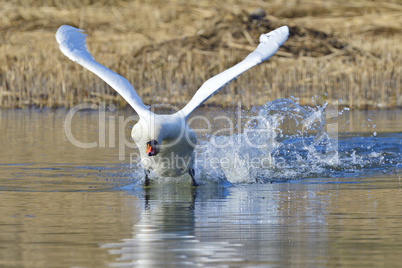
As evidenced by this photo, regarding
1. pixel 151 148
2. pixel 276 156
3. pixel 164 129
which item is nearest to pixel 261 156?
pixel 276 156

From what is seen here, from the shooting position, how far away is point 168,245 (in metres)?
6.25

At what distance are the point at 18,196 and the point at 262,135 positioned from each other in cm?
458

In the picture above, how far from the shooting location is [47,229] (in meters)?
6.80

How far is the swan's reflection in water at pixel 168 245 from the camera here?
18.8ft

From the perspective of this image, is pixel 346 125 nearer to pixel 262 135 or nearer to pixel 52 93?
pixel 262 135

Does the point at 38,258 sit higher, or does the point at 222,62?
the point at 222,62

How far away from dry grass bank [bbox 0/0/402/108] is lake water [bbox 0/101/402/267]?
4.55m

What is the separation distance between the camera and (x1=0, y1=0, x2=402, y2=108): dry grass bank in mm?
20062

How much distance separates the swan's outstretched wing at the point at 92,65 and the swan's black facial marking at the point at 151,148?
60 cm

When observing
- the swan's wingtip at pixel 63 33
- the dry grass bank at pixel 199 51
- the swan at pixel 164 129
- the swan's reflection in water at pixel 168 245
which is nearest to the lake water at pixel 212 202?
the swan's reflection in water at pixel 168 245

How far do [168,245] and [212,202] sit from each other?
236 centimetres

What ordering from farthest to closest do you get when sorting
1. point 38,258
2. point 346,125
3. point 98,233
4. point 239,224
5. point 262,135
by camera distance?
1. point 346,125
2. point 262,135
3. point 239,224
4. point 98,233
5. point 38,258

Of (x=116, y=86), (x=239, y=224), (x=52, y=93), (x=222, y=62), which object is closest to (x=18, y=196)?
(x=116, y=86)

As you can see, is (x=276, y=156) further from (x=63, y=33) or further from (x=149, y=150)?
(x=149, y=150)
